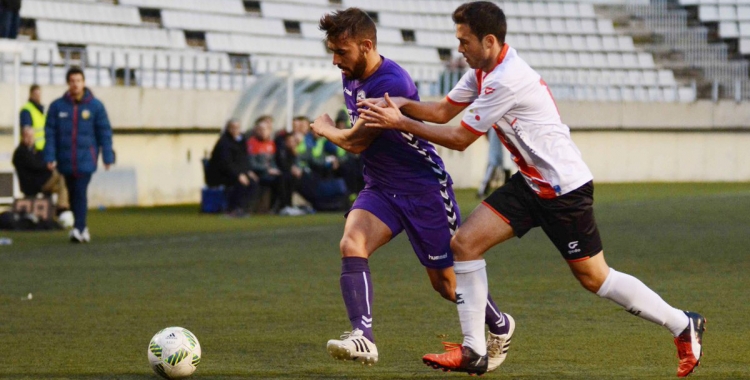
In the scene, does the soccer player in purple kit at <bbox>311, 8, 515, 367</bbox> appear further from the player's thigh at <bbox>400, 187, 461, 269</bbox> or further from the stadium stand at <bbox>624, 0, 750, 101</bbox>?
the stadium stand at <bbox>624, 0, 750, 101</bbox>

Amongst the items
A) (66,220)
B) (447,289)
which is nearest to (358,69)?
(447,289)

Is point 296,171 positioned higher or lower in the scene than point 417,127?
lower

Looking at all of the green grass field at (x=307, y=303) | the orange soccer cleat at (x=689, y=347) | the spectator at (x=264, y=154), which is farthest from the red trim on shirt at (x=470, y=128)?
the spectator at (x=264, y=154)

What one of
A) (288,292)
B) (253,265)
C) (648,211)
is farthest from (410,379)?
(648,211)

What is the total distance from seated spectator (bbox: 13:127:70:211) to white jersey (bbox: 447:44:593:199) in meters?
10.6

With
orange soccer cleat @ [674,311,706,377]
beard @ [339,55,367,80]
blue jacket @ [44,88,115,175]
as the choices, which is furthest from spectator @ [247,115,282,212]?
orange soccer cleat @ [674,311,706,377]

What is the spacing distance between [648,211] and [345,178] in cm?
454

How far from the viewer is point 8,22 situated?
16.4 meters

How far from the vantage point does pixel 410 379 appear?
550cm

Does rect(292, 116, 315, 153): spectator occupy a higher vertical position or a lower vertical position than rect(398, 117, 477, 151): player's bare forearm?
lower

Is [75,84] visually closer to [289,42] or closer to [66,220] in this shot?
[66,220]

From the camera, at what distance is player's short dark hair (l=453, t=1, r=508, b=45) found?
5.28m

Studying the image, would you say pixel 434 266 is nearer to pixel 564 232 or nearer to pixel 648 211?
pixel 564 232

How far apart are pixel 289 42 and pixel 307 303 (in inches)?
670
